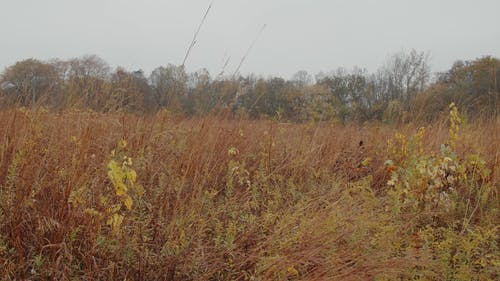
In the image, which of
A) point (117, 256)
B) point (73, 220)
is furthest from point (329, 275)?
point (73, 220)

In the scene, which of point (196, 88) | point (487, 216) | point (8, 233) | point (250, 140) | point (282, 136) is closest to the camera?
point (8, 233)

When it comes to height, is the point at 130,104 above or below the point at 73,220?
above

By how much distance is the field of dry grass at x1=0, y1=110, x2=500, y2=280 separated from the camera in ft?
4.50

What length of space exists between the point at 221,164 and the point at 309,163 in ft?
2.95

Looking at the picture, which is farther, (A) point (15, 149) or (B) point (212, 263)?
(A) point (15, 149)

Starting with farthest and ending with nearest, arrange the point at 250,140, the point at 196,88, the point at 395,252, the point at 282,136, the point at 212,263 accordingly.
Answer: the point at 282,136
the point at 250,140
the point at 196,88
the point at 395,252
the point at 212,263

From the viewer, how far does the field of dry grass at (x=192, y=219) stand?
1371 millimetres

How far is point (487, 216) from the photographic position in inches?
85.4

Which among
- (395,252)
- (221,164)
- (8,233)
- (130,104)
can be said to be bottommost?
(395,252)

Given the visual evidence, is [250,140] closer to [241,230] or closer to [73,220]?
[241,230]

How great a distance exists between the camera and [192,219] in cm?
163

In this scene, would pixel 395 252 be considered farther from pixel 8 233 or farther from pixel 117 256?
pixel 8 233

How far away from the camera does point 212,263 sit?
4.81 feet

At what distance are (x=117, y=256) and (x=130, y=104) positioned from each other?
1735 millimetres
